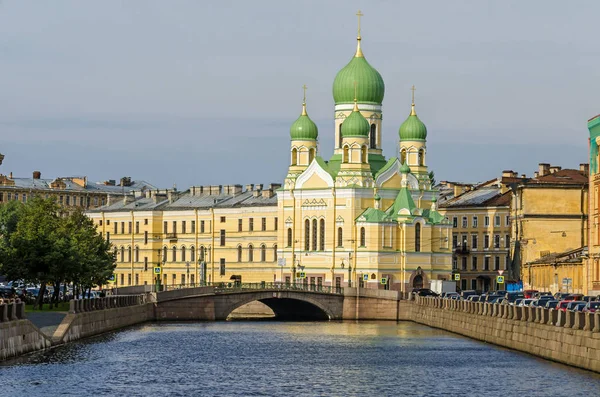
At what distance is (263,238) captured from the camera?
516 feet

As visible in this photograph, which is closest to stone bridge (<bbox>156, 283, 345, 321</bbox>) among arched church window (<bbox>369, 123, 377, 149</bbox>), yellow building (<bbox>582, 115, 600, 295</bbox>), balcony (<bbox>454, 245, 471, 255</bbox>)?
yellow building (<bbox>582, 115, 600, 295</bbox>)

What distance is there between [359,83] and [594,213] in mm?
44719

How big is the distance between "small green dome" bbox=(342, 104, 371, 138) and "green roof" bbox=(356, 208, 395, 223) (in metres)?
7.14

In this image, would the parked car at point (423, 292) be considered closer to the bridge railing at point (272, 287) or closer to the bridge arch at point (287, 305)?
the bridge railing at point (272, 287)

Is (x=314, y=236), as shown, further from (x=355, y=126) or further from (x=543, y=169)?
(x=543, y=169)

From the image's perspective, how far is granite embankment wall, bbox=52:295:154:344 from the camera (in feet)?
265

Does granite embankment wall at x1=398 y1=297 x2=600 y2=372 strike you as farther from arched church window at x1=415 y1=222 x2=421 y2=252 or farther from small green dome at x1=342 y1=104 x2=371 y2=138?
small green dome at x1=342 y1=104 x2=371 y2=138

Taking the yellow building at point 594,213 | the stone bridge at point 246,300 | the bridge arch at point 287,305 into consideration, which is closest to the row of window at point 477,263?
the bridge arch at point 287,305

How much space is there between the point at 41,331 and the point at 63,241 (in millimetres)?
26053

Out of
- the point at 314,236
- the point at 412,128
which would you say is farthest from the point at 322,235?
the point at 412,128

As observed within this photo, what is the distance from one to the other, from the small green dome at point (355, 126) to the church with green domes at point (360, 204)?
0.29 feet

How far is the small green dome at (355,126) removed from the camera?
145m

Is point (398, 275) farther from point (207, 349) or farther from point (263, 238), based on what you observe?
point (207, 349)

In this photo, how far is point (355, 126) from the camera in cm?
14525
